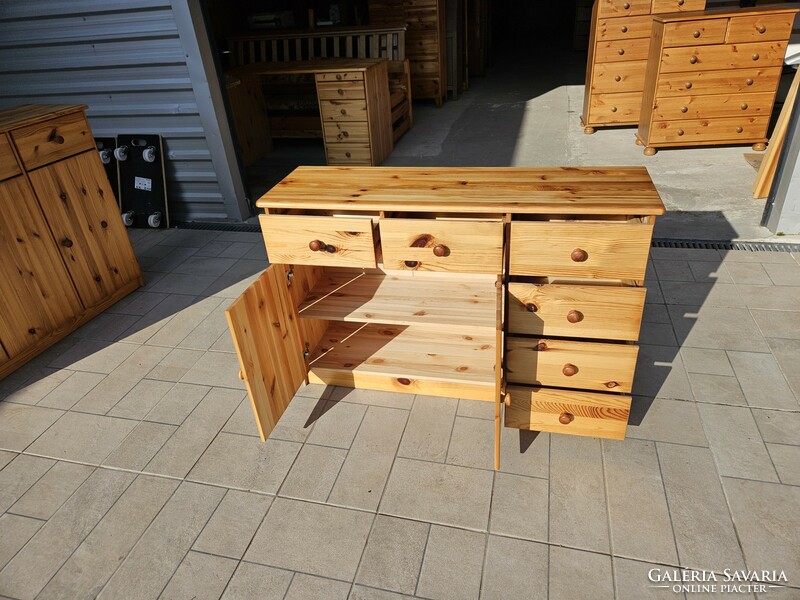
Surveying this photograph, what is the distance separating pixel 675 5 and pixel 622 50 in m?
0.66

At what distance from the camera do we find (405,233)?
7.34ft

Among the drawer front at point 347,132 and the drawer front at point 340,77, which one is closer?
the drawer front at point 340,77

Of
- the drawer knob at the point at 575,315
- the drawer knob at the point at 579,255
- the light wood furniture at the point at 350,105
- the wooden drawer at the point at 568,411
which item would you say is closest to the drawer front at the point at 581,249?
the drawer knob at the point at 579,255

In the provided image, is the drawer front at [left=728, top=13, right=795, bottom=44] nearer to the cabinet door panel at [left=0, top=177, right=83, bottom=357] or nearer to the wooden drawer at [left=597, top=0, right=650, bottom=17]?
the wooden drawer at [left=597, top=0, right=650, bottom=17]

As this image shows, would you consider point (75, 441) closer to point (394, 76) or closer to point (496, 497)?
point (496, 497)

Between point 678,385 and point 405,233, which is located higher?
point 405,233

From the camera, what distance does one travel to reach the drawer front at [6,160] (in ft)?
10.4

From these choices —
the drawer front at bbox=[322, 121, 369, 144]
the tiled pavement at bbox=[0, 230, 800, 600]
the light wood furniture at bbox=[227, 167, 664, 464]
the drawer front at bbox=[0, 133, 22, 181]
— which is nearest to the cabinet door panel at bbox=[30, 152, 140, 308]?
the drawer front at bbox=[0, 133, 22, 181]

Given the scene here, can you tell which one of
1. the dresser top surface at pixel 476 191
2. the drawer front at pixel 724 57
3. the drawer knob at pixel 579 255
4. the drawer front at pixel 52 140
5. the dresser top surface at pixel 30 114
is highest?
the dresser top surface at pixel 30 114

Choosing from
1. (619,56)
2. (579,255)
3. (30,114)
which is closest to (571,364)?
(579,255)

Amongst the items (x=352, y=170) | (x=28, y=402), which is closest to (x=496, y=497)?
(x=352, y=170)

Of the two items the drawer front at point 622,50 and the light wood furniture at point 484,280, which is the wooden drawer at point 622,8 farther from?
the light wood furniture at point 484,280

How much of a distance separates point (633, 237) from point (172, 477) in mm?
2250

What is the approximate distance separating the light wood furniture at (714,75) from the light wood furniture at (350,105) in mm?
2967
